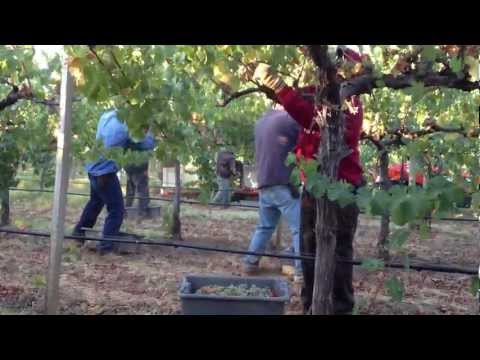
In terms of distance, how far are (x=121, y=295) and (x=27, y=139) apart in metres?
2.62

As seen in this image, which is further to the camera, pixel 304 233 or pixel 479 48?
pixel 304 233

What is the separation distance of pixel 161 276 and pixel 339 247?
79.7 inches

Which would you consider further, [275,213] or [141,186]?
[141,186]

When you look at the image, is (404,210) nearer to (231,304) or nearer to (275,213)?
(231,304)

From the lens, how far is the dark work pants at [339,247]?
338cm

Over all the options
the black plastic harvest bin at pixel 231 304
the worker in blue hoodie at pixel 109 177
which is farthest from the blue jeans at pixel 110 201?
the black plastic harvest bin at pixel 231 304

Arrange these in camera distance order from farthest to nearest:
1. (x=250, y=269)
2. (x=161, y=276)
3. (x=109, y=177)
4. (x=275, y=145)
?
(x=109, y=177), (x=250, y=269), (x=161, y=276), (x=275, y=145)

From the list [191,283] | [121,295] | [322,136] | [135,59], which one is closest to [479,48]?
[322,136]

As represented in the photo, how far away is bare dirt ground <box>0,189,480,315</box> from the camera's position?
4.18 m

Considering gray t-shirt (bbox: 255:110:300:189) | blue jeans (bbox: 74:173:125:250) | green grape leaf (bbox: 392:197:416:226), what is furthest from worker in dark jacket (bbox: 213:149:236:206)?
green grape leaf (bbox: 392:197:416:226)

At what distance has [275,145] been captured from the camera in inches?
191

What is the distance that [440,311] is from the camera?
168 inches

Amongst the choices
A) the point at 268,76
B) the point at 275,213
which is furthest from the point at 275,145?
the point at 268,76
